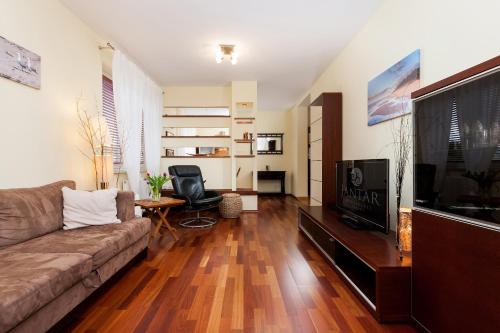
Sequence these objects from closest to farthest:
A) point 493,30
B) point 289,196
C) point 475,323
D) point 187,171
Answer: point 475,323 < point 493,30 < point 187,171 < point 289,196

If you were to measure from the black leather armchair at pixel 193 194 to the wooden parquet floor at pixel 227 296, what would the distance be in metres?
0.92

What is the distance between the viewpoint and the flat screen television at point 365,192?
6.99 feet

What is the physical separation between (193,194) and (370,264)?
324 cm

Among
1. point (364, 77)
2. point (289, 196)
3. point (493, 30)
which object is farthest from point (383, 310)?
point (289, 196)

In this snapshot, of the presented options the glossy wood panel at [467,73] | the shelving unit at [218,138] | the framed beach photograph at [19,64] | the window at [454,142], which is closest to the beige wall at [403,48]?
the glossy wood panel at [467,73]

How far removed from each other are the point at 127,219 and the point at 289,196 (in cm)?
558

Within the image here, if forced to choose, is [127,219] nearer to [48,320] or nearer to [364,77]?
[48,320]

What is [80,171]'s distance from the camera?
300cm

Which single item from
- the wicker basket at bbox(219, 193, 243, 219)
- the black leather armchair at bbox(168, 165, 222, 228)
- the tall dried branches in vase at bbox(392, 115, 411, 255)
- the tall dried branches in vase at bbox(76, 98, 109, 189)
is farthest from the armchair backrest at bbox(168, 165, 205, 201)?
the tall dried branches in vase at bbox(392, 115, 411, 255)

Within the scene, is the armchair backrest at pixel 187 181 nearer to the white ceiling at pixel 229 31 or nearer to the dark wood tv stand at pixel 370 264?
the white ceiling at pixel 229 31

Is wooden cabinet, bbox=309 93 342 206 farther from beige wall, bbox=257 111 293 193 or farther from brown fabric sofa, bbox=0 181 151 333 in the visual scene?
beige wall, bbox=257 111 293 193

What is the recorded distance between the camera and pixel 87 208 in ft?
7.69

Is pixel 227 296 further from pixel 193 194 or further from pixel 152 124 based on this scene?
pixel 152 124

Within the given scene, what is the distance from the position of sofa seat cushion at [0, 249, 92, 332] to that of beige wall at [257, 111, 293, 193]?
6443 mm
